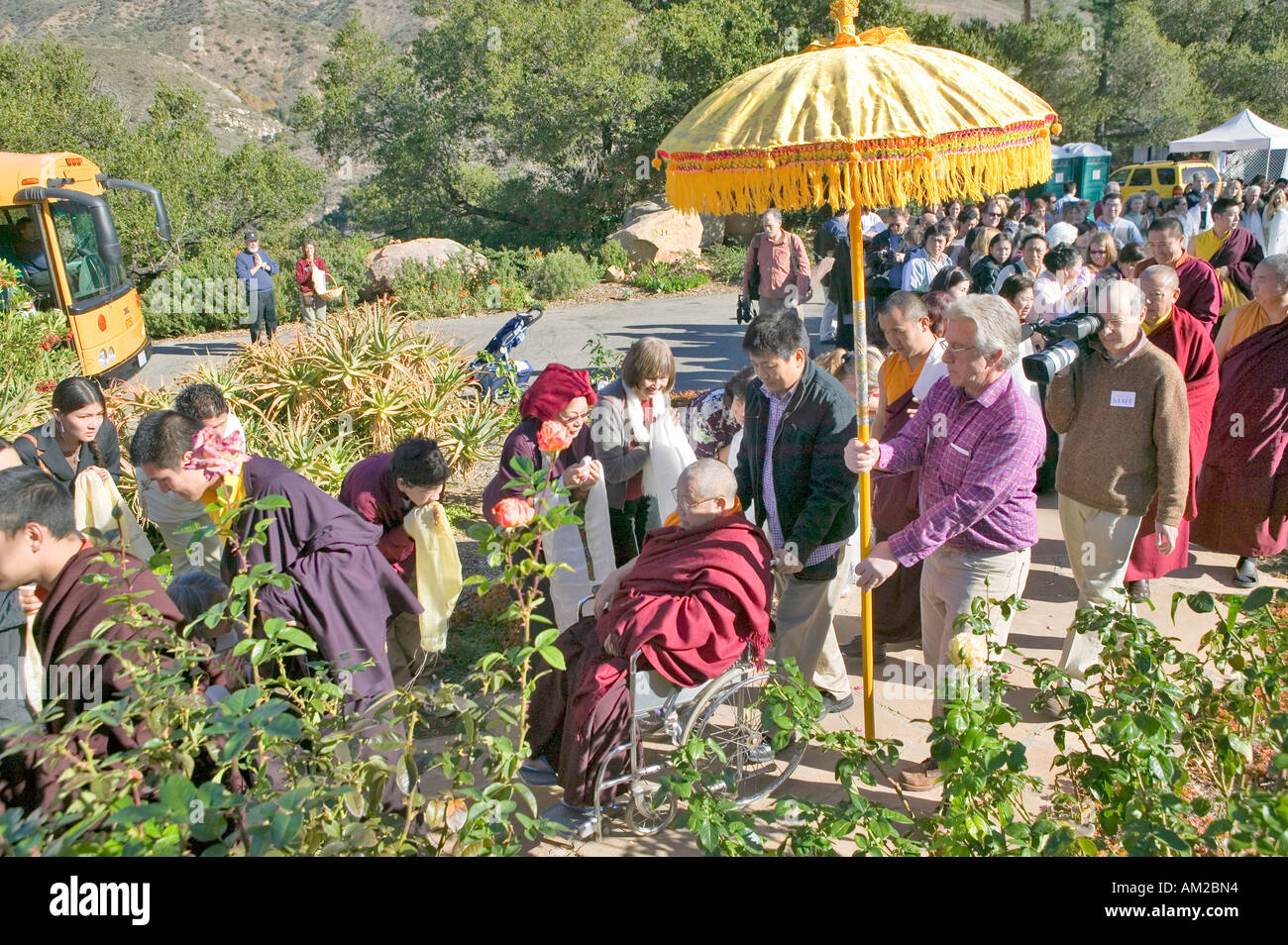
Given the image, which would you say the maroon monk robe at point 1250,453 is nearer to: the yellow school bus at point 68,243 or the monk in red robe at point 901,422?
the monk in red robe at point 901,422

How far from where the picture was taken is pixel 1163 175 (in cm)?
2295

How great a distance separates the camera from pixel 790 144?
122 inches

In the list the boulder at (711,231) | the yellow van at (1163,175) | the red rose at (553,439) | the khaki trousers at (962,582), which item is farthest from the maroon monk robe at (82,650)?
the yellow van at (1163,175)

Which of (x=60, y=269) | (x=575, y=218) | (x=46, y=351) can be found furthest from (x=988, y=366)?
(x=575, y=218)

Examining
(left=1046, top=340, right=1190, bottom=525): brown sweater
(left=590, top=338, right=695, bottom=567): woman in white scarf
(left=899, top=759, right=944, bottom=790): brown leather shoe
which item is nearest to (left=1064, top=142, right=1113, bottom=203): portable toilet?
(left=1046, top=340, right=1190, bottom=525): brown sweater

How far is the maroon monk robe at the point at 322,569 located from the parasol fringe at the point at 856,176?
5.63ft

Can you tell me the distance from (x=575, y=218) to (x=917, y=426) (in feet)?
69.8

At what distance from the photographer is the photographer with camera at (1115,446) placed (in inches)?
159

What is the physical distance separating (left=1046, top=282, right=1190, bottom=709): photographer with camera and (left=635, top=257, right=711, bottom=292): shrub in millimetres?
14822

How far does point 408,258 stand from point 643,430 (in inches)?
594

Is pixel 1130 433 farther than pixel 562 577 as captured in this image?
No

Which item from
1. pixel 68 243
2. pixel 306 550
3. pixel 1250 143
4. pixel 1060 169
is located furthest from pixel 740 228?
pixel 306 550

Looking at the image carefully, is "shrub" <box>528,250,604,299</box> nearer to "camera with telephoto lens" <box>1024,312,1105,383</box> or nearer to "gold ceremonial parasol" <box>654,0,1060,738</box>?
"camera with telephoto lens" <box>1024,312,1105,383</box>
